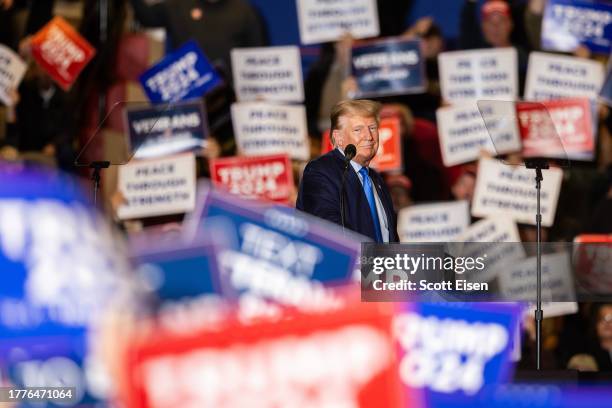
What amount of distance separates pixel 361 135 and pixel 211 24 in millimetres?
4651

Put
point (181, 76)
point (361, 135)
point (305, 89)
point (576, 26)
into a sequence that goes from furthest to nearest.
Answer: point (305, 89)
point (181, 76)
point (576, 26)
point (361, 135)

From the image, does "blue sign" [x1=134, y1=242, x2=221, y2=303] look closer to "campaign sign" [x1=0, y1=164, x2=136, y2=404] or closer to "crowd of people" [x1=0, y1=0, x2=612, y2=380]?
"campaign sign" [x1=0, y1=164, x2=136, y2=404]

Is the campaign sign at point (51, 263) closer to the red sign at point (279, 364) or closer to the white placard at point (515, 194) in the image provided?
the red sign at point (279, 364)

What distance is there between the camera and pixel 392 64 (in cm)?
910

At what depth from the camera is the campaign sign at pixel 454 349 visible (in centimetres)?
239

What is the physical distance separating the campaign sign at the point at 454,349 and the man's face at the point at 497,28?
6747mm

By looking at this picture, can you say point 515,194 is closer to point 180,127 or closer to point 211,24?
point 180,127

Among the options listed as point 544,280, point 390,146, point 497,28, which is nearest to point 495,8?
point 497,28

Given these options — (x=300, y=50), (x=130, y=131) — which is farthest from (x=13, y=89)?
(x=300, y=50)

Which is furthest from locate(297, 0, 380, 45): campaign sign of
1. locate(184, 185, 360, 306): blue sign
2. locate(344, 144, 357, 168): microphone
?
locate(184, 185, 360, 306): blue sign

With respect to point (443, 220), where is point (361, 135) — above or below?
above

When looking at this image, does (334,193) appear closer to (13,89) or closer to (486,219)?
(486,219)

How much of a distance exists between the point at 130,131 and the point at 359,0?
1.90 meters

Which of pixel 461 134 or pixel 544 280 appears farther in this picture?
pixel 461 134
